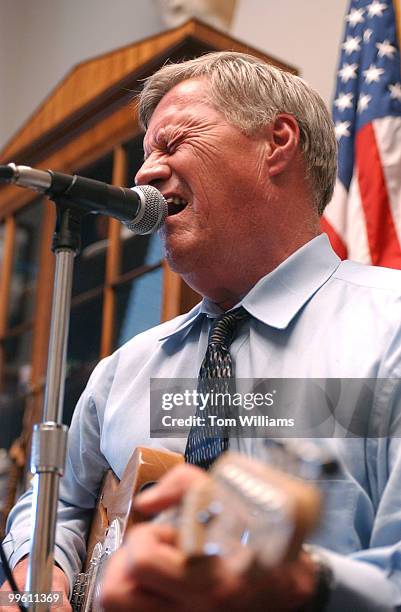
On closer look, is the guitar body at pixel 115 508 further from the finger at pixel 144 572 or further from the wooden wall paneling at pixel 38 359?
the wooden wall paneling at pixel 38 359

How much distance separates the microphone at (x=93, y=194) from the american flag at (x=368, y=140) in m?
1.03

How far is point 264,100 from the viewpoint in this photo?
166 cm

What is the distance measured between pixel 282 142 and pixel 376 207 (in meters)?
0.64

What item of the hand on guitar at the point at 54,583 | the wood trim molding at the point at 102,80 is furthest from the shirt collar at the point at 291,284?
the wood trim molding at the point at 102,80

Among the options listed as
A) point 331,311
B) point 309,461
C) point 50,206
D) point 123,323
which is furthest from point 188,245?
point 50,206

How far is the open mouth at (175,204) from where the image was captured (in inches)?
61.2

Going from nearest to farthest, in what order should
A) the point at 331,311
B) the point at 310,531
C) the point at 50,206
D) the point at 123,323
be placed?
the point at 310,531, the point at 331,311, the point at 123,323, the point at 50,206

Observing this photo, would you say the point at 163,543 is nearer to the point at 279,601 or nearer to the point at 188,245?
the point at 279,601

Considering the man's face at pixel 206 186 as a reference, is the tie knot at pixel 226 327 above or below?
below

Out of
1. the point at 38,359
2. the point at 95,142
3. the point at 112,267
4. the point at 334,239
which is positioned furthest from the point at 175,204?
the point at 38,359

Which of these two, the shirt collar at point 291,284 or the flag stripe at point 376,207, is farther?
the flag stripe at point 376,207

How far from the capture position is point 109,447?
1493 mm

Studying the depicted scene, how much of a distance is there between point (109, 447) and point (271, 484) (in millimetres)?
886

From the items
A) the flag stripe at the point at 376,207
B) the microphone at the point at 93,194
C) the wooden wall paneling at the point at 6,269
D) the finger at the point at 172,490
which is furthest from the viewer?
the wooden wall paneling at the point at 6,269
